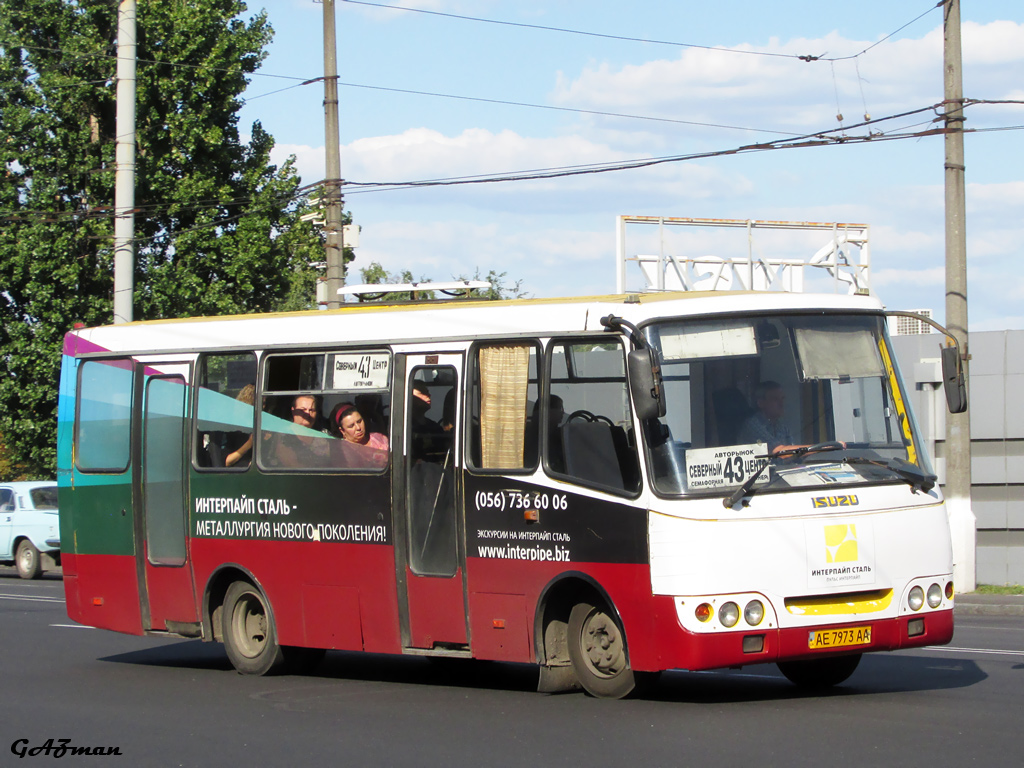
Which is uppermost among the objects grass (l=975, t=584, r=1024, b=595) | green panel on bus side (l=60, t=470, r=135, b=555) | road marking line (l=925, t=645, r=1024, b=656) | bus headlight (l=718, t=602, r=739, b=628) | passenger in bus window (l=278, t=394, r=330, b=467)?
passenger in bus window (l=278, t=394, r=330, b=467)

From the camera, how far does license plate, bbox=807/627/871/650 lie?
8.52 meters

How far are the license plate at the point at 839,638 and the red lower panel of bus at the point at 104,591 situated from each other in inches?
258

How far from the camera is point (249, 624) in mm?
11805

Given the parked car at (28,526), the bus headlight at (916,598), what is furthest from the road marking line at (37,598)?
the bus headlight at (916,598)

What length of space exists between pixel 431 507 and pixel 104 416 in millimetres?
4222

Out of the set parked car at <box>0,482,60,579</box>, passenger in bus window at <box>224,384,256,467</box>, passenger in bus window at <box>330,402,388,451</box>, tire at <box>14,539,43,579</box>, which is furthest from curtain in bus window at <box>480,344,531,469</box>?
tire at <box>14,539,43,579</box>

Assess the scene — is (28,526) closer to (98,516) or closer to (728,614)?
(98,516)

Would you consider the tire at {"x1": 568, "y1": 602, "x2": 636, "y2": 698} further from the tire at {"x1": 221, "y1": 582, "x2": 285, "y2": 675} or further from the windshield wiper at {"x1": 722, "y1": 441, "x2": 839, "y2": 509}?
the tire at {"x1": 221, "y1": 582, "x2": 285, "y2": 675}

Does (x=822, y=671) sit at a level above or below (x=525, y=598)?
below

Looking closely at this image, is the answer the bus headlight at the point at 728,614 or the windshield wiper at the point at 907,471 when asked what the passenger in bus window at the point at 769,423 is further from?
the bus headlight at the point at 728,614

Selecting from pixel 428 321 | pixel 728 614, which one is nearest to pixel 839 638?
pixel 728 614

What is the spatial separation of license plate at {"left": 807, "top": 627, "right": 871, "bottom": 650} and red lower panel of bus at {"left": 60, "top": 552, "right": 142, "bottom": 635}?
656 cm

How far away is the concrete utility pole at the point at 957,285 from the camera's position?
61.2ft

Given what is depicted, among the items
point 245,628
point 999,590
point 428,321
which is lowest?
point 999,590
